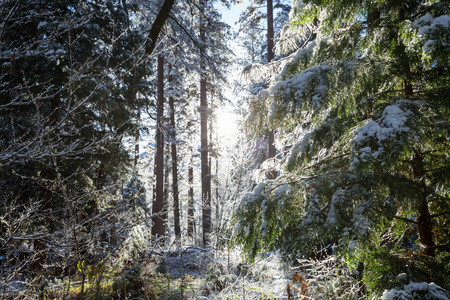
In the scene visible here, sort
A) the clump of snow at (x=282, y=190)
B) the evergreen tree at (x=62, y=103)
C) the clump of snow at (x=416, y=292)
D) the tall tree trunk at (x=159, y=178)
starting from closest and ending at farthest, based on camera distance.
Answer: the clump of snow at (x=416, y=292), the clump of snow at (x=282, y=190), the evergreen tree at (x=62, y=103), the tall tree trunk at (x=159, y=178)

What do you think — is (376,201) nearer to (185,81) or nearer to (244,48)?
(185,81)

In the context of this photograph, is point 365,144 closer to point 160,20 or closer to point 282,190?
point 282,190

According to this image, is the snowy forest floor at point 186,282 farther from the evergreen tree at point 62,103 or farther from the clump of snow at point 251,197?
the clump of snow at point 251,197

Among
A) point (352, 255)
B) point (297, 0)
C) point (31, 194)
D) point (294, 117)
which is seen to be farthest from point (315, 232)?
point (31, 194)

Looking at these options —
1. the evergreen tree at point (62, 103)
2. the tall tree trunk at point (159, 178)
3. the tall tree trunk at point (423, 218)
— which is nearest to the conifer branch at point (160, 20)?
the evergreen tree at point (62, 103)

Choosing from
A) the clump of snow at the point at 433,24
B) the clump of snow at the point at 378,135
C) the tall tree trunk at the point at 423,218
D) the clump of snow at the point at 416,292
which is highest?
the clump of snow at the point at 433,24

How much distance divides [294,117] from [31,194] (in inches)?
263

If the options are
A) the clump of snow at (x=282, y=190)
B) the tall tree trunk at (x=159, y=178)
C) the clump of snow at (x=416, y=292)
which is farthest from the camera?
the tall tree trunk at (x=159, y=178)

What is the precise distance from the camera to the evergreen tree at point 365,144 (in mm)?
1820

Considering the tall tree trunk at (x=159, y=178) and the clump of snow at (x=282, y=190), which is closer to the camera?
the clump of snow at (x=282, y=190)

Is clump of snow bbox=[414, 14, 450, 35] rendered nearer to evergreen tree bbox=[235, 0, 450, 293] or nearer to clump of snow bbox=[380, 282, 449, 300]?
evergreen tree bbox=[235, 0, 450, 293]

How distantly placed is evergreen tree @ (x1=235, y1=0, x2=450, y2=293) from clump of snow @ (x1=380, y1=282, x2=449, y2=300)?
177 millimetres

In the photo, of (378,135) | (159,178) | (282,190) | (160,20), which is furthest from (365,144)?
(159,178)

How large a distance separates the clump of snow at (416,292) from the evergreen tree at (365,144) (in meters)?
0.18
